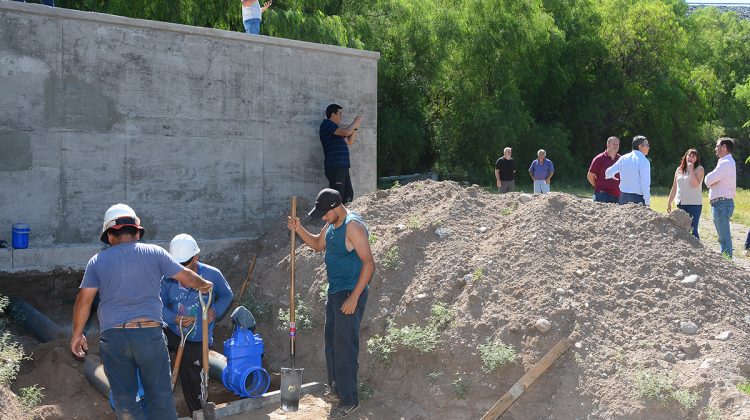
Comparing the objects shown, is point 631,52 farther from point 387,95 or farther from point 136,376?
point 136,376

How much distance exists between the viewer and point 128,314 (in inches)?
197

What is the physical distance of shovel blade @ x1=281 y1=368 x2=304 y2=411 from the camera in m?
6.45

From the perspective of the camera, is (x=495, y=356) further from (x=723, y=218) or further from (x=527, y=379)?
(x=723, y=218)

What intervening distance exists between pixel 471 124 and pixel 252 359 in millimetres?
24328

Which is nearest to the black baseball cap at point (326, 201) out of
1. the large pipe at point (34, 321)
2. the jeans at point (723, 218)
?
the large pipe at point (34, 321)

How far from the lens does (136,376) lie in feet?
17.0

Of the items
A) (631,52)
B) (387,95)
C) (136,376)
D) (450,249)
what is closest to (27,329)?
(136,376)

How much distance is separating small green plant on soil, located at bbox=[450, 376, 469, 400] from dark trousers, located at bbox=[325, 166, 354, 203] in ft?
14.3

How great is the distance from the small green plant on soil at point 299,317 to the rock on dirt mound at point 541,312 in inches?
2.3

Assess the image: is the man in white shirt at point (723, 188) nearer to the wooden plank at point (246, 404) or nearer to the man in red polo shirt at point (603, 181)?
the man in red polo shirt at point (603, 181)

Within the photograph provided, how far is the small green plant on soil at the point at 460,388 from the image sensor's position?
6449 millimetres

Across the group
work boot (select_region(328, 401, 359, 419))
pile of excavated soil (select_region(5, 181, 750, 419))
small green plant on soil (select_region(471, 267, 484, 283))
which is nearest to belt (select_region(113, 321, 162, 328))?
pile of excavated soil (select_region(5, 181, 750, 419))

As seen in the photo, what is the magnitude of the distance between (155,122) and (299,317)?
3097 mm

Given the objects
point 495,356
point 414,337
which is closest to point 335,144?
point 414,337
